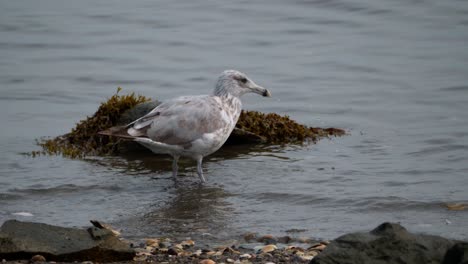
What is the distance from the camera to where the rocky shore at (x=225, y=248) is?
5.57 m

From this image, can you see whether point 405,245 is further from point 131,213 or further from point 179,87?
point 179,87

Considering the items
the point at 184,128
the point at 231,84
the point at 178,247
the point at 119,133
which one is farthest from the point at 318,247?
the point at 231,84

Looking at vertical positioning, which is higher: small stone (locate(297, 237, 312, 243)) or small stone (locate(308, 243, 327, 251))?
small stone (locate(308, 243, 327, 251))

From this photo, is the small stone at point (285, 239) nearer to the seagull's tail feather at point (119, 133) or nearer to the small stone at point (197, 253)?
the small stone at point (197, 253)

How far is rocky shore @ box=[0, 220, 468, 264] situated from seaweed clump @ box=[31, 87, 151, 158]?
3470mm

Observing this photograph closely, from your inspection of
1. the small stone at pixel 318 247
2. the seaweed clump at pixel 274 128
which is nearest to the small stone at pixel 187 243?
the small stone at pixel 318 247

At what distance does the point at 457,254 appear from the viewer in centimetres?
513

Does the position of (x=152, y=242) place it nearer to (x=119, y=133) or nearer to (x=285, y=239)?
(x=285, y=239)

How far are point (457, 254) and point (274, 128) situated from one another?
6.11m

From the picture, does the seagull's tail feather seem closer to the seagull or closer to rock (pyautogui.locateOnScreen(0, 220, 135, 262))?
the seagull

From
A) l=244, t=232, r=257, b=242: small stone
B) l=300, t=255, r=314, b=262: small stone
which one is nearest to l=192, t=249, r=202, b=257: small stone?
l=244, t=232, r=257, b=242: small stone

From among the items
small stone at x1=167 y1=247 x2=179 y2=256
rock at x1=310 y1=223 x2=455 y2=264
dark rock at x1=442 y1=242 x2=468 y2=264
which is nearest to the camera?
dark rock at x1=442 y1=242 x2=468 y2=264

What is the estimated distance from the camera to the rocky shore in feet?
18.3

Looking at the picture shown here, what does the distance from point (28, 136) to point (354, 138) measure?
162 inches
